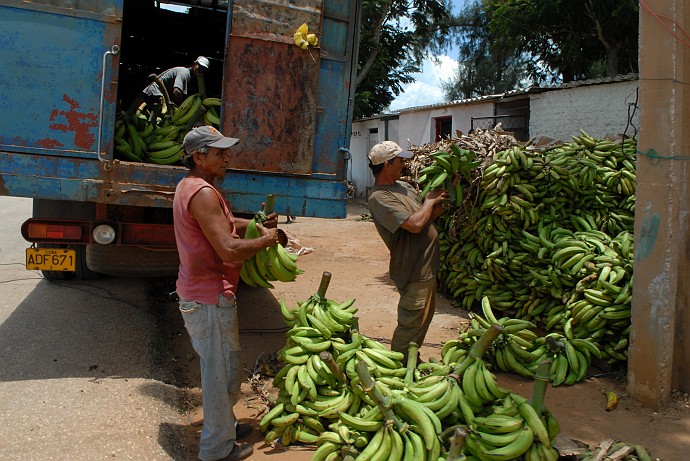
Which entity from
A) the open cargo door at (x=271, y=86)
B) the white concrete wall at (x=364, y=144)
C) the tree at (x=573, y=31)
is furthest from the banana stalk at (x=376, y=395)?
the white concrete wall at (x=364, y=144)

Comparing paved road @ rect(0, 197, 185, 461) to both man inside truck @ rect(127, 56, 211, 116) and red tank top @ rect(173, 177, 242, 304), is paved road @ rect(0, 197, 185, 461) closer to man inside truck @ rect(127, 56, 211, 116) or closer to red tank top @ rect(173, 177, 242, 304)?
red tank top @ rect(173, 177, 242, 304)

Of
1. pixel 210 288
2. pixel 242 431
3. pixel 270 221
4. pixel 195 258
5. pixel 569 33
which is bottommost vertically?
pixel 242 431

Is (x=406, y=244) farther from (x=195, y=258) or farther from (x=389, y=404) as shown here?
(x=195, y=258)

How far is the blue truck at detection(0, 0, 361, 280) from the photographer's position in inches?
181

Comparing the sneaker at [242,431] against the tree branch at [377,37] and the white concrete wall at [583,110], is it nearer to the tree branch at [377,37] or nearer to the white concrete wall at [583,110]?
the white concrete wall at [583,110]

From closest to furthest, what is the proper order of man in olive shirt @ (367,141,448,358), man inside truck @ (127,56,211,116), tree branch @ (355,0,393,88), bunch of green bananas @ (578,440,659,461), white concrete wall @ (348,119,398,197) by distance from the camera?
1. bunch of green bananas @ (578,440,659,461)
2. man in olive shirt @ (367,141,448,358)
3. man inside truck @ (127,56,211,116)
4. tree branch @ (355,0,393,88)
5. white concrete wall @ (348,119,398,197)

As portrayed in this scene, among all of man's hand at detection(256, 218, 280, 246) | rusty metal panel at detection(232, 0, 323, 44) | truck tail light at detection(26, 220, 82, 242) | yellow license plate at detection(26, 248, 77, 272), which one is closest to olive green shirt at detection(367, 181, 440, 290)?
man's hand at detection(256, 218, 280, 246)

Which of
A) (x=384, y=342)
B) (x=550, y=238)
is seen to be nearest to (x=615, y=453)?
(x=384, y=342)

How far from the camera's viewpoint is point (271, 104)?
5.09 m

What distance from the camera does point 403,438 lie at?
3.11 m

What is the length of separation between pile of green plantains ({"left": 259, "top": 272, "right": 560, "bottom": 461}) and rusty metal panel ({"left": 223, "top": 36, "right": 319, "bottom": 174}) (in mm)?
1364

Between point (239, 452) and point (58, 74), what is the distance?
323cm

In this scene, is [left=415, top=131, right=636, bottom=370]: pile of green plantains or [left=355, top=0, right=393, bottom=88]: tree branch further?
[left=355, top=0, right=393, bottom=88]: tree branch

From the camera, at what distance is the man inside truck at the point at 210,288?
3457mm
